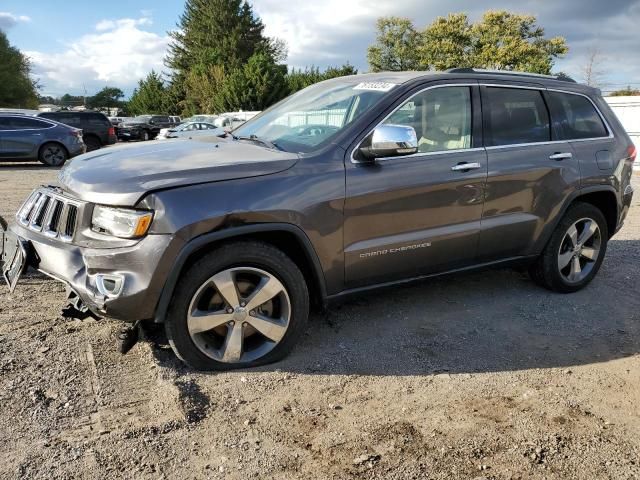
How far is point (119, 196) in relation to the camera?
9.41 feet

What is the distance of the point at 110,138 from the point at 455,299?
20.5 metres

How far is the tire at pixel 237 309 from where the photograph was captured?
3.04 meters

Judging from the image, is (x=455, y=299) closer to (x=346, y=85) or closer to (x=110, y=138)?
(x=346, y=85)

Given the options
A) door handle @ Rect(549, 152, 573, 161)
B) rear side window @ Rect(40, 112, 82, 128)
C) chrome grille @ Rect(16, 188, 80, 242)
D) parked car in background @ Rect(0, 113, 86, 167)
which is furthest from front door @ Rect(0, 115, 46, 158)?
door handle @ Rect(549, 152, 573, 161)

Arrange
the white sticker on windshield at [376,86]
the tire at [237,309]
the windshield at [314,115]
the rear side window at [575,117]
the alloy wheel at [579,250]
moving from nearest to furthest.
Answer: the tire at [237,309], the windshield at [314,115], the white sticker on windshield at [376,86], the rear side window at [575,117], the alloy wheel at [579,250]

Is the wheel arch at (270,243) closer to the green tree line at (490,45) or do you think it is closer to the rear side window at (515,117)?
the rear side window at (515,117)

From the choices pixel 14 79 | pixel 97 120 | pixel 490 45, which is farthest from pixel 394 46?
pixel 97 120

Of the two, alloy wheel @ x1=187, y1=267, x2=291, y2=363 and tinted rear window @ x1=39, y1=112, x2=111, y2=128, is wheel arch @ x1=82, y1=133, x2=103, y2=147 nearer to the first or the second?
tinted rear window @ x1=39, y1=112, x2=111, y2=128

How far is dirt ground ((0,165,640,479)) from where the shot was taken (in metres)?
2.51

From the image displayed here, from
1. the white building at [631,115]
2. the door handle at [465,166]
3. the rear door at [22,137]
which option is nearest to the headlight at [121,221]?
the door handle at [465,166]

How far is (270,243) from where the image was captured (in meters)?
3.34

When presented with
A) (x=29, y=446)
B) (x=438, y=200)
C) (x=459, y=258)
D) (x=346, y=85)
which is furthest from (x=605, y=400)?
(x=29, y=446)

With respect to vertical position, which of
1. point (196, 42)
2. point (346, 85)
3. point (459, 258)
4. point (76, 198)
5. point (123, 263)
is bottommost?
point (459, 258)

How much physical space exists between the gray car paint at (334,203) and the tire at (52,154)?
13.4m
